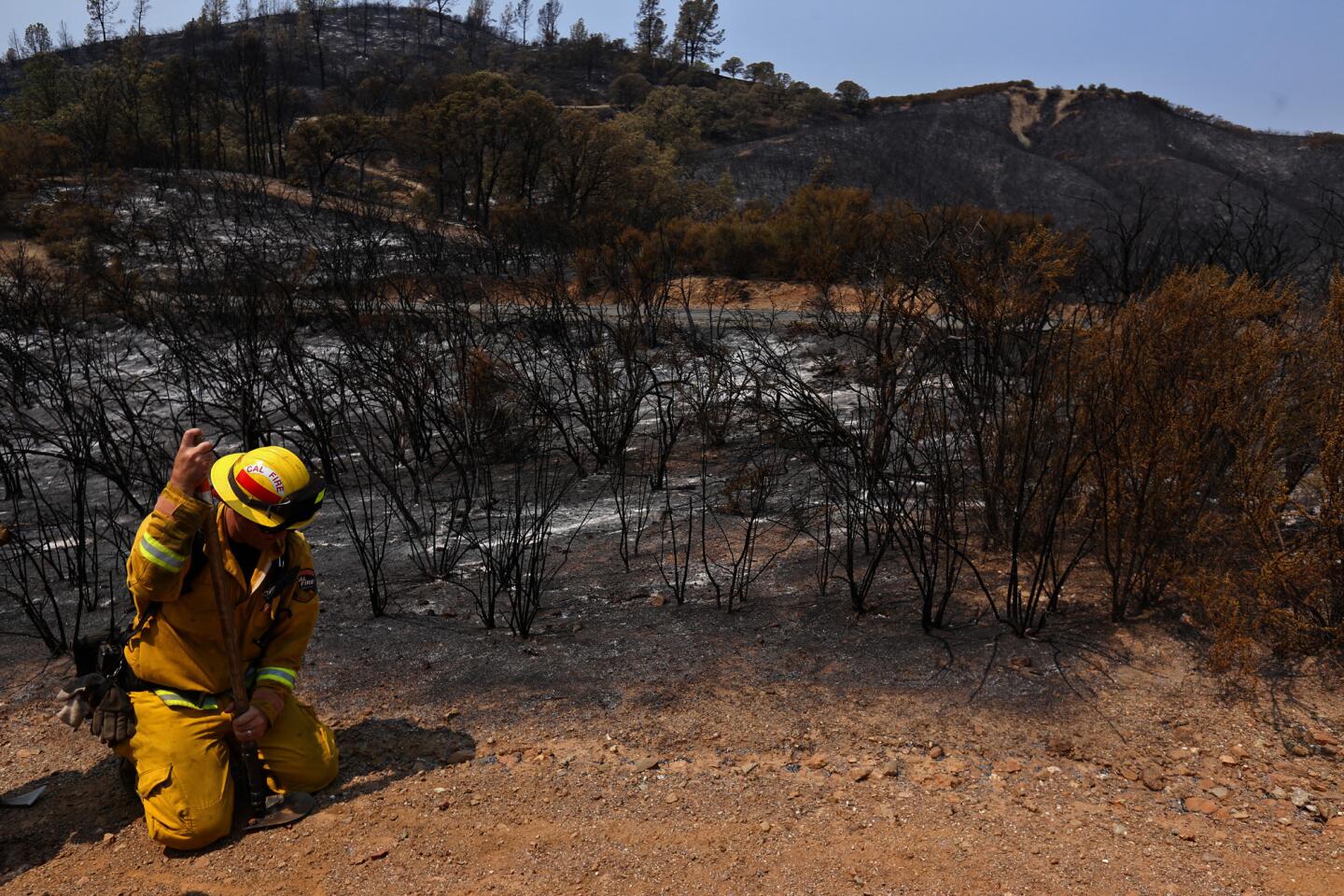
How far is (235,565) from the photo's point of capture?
9.38 ft

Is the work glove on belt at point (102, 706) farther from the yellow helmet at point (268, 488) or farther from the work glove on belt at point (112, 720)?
the yellow helmet at point (268, 488)

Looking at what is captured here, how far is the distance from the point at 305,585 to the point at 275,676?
31cm

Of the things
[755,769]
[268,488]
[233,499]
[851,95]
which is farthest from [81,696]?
[851,95]

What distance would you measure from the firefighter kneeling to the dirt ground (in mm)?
170

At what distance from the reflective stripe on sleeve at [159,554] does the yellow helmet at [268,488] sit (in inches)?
8.7

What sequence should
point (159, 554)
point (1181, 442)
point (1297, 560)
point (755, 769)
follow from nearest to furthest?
point (159, 554) < point (755, 769) < point (1297, 560) < point (1181, 442)

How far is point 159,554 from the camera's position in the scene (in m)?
2.59

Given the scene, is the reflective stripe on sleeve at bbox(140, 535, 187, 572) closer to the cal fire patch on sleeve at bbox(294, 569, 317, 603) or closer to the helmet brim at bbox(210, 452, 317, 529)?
the helmet brim at bbox(210, 452, 317, 529)

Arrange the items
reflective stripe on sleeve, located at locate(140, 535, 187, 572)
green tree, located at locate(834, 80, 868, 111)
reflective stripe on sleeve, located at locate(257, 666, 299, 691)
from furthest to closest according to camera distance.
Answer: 1. green tree, located at locate(834, 80, 868, 111)
2. reflective stripe on sleeve, located at locate(257, 666, 299, 691)
3. reflective stripe on sleeve, located at locate(140, 535, 187, 572)

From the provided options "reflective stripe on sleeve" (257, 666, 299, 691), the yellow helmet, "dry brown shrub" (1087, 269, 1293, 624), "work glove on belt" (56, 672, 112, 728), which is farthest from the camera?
"dry brown shrub" (1087, 269, 1293, 624)

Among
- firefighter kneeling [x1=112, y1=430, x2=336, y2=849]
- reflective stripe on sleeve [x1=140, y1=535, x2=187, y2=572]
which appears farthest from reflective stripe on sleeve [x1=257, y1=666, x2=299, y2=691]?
reflective stripe on sleeve [x1=140, y1=535, x2=187, y2=572]

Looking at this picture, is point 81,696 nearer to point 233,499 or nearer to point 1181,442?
point 233,499

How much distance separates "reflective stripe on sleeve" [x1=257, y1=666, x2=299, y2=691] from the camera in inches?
117

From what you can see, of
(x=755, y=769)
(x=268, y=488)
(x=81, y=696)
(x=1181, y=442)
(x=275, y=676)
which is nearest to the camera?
(x=268, y=488)
